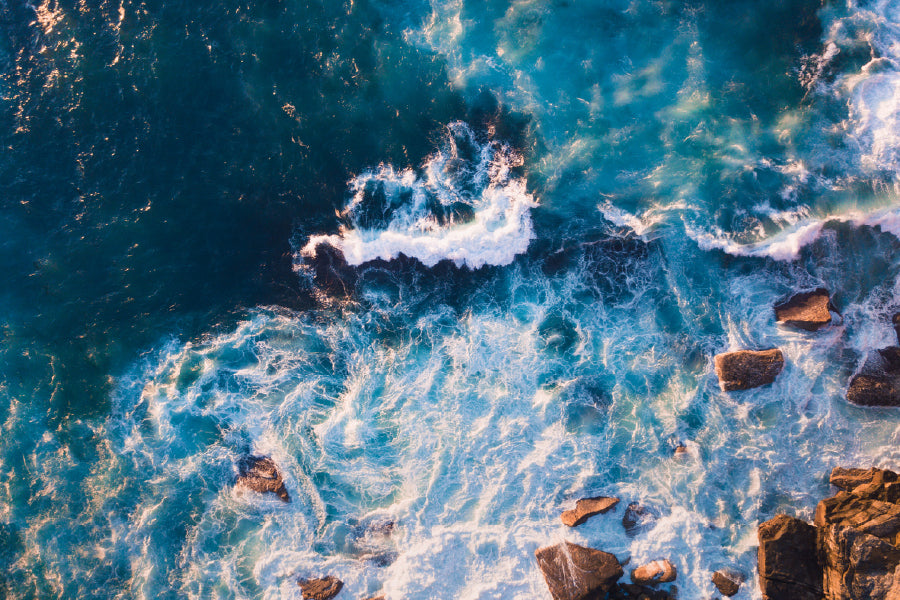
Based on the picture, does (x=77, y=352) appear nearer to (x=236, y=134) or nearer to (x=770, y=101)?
(x=236, y=134)

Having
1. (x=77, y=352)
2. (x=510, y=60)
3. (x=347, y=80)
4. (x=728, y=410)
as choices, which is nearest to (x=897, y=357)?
(x=728, y=410)

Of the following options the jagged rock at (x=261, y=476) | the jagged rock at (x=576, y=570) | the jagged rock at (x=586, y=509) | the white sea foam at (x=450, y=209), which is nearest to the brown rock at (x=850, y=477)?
the jagged rock at (x=586, y=509)

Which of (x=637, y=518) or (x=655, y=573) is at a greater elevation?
(x=637, y=518)

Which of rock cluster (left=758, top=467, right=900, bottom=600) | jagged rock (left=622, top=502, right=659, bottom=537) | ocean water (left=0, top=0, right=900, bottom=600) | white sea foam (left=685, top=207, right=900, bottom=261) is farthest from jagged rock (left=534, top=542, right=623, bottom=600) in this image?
white sea foam (left=685, top=207, right=900, bottom=261)

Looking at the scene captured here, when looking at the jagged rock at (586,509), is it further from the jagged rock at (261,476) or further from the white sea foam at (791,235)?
the jagged rock at (261,476)

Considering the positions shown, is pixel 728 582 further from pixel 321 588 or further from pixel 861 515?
pixel 321 588

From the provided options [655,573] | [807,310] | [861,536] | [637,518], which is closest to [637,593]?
[655,573]

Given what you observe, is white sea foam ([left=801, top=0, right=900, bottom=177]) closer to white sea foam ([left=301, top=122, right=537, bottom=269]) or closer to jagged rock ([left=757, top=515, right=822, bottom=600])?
white sea foam ([left=301, top=122, right=537, bottom=269])
